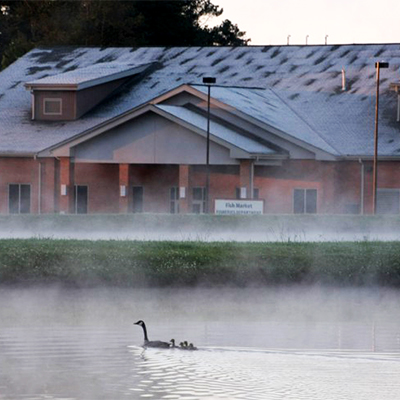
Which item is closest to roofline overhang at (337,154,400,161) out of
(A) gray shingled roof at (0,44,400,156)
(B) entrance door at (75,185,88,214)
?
(A) gray shingled roof at (0,44,400,156)

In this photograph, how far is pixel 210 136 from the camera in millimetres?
53844

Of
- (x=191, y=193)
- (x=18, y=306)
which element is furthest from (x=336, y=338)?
(x=191, y=193)

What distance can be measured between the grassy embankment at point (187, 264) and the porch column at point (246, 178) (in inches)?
861

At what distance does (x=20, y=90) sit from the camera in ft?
215

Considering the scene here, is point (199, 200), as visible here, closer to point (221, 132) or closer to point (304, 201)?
point (221, 132)

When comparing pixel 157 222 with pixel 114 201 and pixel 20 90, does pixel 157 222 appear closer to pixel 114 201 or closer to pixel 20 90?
pixel 114 201

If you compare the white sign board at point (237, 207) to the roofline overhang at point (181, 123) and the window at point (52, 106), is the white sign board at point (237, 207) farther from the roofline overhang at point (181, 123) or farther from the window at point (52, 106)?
the window at point (52, 106)

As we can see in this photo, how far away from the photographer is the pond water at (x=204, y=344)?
57.7 feet

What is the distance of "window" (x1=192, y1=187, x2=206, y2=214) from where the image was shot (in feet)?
183

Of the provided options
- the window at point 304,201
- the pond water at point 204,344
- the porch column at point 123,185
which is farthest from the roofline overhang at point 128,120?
the pond water at point 204,344

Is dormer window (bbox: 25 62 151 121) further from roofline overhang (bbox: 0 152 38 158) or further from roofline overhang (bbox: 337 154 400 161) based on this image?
roofline overhang (bbox: 337 154 400 161)

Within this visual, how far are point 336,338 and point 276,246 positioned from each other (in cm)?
1039

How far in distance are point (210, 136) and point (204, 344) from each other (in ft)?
107

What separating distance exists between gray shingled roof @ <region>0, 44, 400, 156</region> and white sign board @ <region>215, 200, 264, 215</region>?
999 cm
